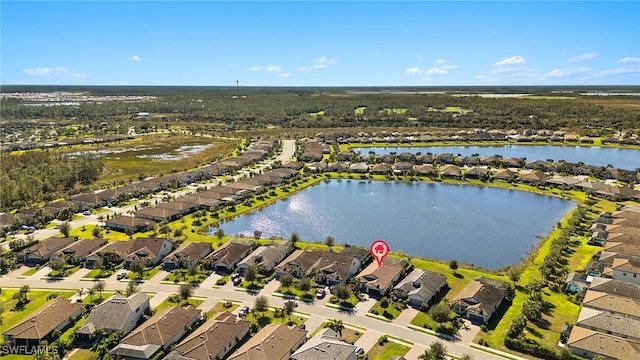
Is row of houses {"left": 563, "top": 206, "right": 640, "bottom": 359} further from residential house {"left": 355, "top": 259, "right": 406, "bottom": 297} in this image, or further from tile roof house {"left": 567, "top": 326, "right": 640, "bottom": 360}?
residential house {"left": 355, "top": 259, "right": 406, "bottom": 297}

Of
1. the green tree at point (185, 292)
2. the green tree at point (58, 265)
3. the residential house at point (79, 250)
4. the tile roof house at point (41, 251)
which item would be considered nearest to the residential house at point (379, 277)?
the green tree at point (185, 292)

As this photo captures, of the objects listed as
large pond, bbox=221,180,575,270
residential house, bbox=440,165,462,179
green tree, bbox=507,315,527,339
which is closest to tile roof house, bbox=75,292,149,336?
large pond, bbox=221,180,575,270

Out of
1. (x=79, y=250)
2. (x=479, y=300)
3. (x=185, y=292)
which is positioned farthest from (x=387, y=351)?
(x=79, y=250)

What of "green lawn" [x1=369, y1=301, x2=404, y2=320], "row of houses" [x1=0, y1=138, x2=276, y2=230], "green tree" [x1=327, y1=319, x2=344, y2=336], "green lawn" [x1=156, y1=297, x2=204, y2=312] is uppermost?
"row of houses" [x1=0, y1=138, x2=276, y2=230]

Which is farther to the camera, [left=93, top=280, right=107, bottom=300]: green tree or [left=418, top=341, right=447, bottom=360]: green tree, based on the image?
[left=93, top=280, right=107, bottom=300]: green tree

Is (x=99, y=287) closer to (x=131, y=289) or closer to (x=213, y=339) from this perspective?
(x=131, y=289)
